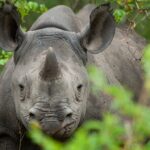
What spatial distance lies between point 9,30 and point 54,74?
4.12 feet

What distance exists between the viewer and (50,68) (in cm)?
502

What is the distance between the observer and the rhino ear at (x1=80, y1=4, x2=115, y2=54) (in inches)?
246

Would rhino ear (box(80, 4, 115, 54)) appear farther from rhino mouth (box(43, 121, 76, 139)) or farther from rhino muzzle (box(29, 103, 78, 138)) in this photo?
rhino muzzle (box(29, 103, 78, 138))

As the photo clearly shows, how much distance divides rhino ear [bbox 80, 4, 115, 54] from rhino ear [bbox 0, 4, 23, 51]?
581mm

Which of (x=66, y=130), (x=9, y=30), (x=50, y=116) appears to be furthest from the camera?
(x=9, y=30)

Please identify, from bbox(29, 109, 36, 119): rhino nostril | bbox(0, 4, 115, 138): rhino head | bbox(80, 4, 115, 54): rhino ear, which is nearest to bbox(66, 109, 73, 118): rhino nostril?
bbox(0, 4, 115, 138): rhino head

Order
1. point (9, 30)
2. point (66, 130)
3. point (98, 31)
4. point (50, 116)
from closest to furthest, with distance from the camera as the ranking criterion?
1. point (50, 116)
2. point (66, 130)
3. point (9, 30)
4. point (98, 31)

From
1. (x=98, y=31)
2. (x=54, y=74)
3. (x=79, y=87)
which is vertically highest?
(x=54, y=74)

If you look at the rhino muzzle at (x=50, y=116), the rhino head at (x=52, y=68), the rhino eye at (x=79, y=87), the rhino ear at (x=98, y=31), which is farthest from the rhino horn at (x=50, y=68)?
the rhino ear at (x=98, y=31)

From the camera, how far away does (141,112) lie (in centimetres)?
240

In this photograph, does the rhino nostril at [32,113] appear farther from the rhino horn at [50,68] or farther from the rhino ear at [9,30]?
the rhino ear at [9,30]

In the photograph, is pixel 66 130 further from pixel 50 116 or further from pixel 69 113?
pixel 50 116

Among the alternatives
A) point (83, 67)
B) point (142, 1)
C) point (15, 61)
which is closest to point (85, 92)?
point (83, 67)

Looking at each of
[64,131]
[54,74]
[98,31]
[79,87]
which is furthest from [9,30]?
[64,131]
